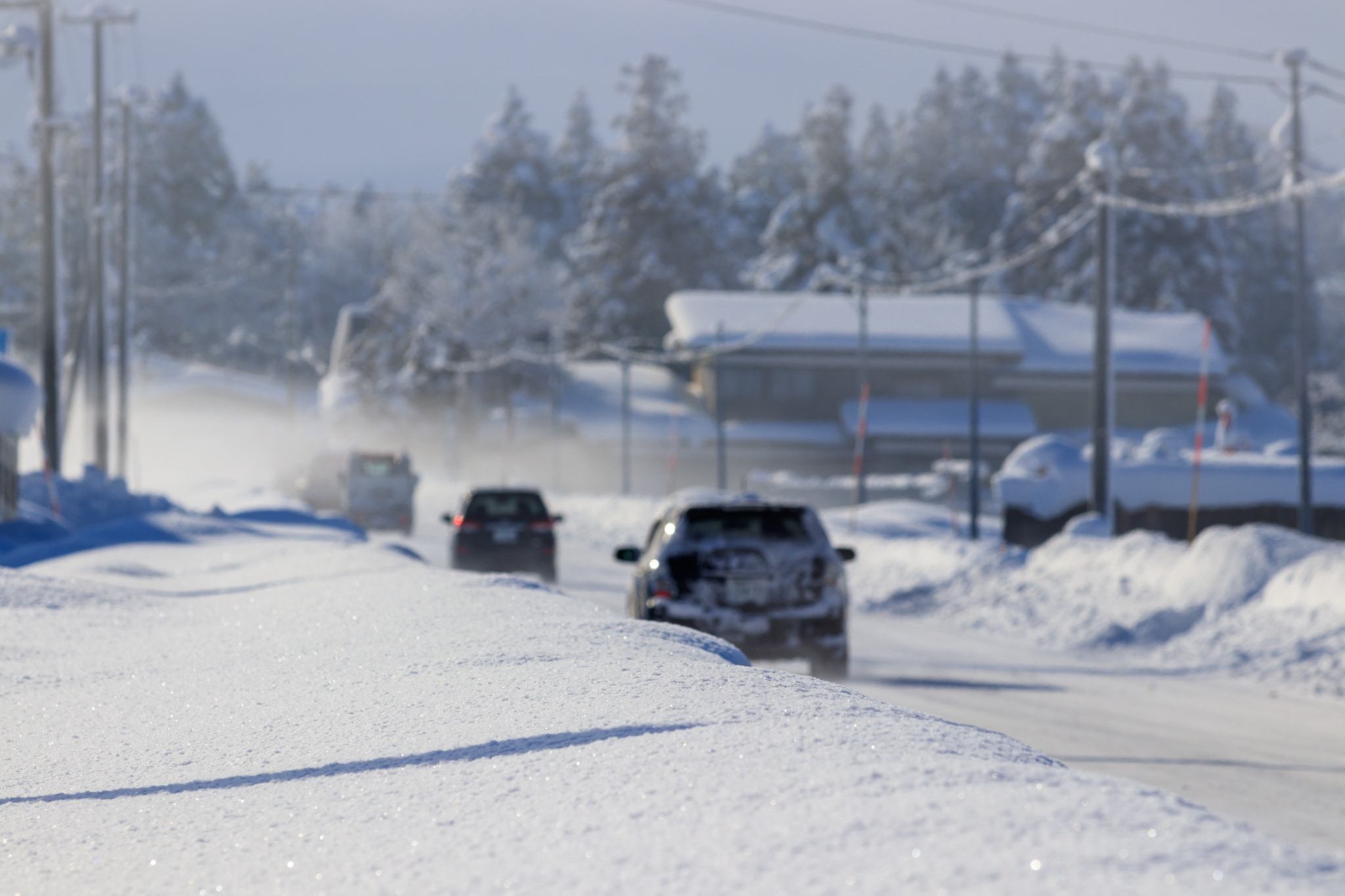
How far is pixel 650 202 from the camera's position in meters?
93.7

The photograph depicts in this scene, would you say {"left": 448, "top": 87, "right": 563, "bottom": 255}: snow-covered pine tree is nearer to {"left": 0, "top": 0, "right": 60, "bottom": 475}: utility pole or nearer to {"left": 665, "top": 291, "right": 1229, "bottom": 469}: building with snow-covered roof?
{"left": 665, "top": 291, "right": 1229, "bottom": 469}: building with snow-covered roof

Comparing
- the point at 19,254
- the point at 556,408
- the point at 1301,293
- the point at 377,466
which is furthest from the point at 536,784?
the point at 19,254

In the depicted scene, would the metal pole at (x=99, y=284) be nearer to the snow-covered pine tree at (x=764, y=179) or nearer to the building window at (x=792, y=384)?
the building window at (x=792, y=384)

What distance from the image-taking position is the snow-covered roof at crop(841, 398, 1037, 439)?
5850 cm

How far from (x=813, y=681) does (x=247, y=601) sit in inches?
300

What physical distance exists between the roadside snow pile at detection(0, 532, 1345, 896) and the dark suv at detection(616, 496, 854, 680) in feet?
7.65

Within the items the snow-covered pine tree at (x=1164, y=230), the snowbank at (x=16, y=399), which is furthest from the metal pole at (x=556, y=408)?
the snowbank at (x=16, y=399)

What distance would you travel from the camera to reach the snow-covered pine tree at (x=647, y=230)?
9212cm

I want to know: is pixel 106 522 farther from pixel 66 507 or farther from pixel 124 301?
pixel 124 301

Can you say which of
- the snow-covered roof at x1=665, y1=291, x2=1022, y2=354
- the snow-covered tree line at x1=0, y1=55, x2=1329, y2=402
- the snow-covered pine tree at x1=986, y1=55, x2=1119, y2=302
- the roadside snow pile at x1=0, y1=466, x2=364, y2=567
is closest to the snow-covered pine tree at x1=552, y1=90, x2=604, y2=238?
the snow-covered tree line at x1=0, y1=55, x2=1329, y2=402

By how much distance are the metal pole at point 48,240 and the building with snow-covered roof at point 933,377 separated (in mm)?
34671

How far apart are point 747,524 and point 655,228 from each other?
81.8 meters

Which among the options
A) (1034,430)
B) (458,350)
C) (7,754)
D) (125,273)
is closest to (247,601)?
(7,754)

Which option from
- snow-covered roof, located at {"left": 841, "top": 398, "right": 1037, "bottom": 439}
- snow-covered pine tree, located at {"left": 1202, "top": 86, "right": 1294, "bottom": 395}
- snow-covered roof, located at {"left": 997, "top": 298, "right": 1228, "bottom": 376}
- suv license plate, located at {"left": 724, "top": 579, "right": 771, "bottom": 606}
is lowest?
suv license plate, located at {"left": 724, "top": 579, "right": 771, "bottom": 606}
